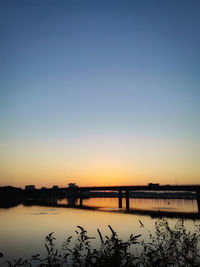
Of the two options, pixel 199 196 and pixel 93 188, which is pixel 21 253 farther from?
pixel 93 188

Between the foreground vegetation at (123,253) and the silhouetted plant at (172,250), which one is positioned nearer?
the foreground vegetation at (123,253)

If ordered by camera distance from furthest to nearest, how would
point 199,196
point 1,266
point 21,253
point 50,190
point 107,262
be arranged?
point 50,190, point 199,196, point 21,253, point 1,266, point 107,262

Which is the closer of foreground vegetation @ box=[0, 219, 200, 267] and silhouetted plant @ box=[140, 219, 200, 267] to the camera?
foreground vegetation @ box=[0, 219, 200, 267]

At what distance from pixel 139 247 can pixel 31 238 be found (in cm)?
2027

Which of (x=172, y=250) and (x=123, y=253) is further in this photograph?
(x=172, y=250)

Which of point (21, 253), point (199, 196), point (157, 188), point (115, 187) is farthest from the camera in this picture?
point (115, 187)

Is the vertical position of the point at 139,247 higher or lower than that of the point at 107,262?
lower

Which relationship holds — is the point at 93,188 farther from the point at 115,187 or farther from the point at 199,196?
the point at 199,196

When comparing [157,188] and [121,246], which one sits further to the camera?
[157,188]

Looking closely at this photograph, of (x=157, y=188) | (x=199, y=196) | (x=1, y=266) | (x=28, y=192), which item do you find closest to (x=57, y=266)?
(x=1, y=266)

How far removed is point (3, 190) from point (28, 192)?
816 inches

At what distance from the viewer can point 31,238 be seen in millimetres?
41562

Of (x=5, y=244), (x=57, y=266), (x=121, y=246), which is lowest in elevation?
(x=5, y=244)

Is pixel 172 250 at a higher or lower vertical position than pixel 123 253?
lower
